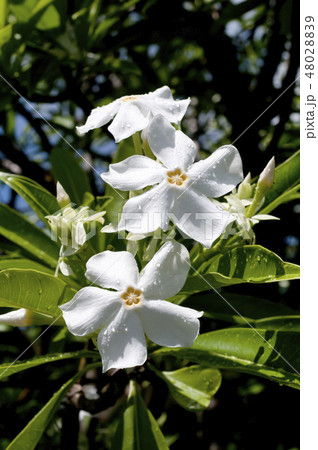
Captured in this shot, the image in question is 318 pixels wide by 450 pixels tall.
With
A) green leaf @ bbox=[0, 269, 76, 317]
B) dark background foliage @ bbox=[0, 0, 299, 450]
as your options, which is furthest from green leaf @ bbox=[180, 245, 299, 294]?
dark background foliage @ bbox=[0, 0, 299, 450]

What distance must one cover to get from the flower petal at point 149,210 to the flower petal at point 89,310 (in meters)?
0.15

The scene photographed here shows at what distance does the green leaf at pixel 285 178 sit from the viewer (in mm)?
1408

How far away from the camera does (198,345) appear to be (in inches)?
50.1

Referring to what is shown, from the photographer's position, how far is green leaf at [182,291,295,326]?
1547 mm

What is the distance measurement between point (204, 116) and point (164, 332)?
1.97 metres

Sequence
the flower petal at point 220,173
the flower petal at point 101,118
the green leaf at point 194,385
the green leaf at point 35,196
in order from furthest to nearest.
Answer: the green leaf at point 194,385 → the green leaf at point 35,196 → the flower petal at point 101,118 → the flower petal at point 220,173

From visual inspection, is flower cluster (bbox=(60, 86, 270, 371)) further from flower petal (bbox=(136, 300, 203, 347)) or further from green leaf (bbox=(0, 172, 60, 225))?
green leaf (bbox=(0, 172, 60, 225))

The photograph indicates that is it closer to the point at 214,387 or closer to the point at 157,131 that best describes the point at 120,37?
the point at 157,131

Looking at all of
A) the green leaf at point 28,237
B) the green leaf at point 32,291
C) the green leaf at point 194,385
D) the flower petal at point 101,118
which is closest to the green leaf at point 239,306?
the green leaf at point 194,385

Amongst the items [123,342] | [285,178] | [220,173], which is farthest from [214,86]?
[123,342]

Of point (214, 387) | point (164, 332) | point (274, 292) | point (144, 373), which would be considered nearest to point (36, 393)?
point (144, 373)

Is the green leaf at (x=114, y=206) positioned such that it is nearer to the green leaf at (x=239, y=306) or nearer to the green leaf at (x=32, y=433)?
the green leaf at (x=239, y=306)

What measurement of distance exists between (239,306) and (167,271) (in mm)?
646
